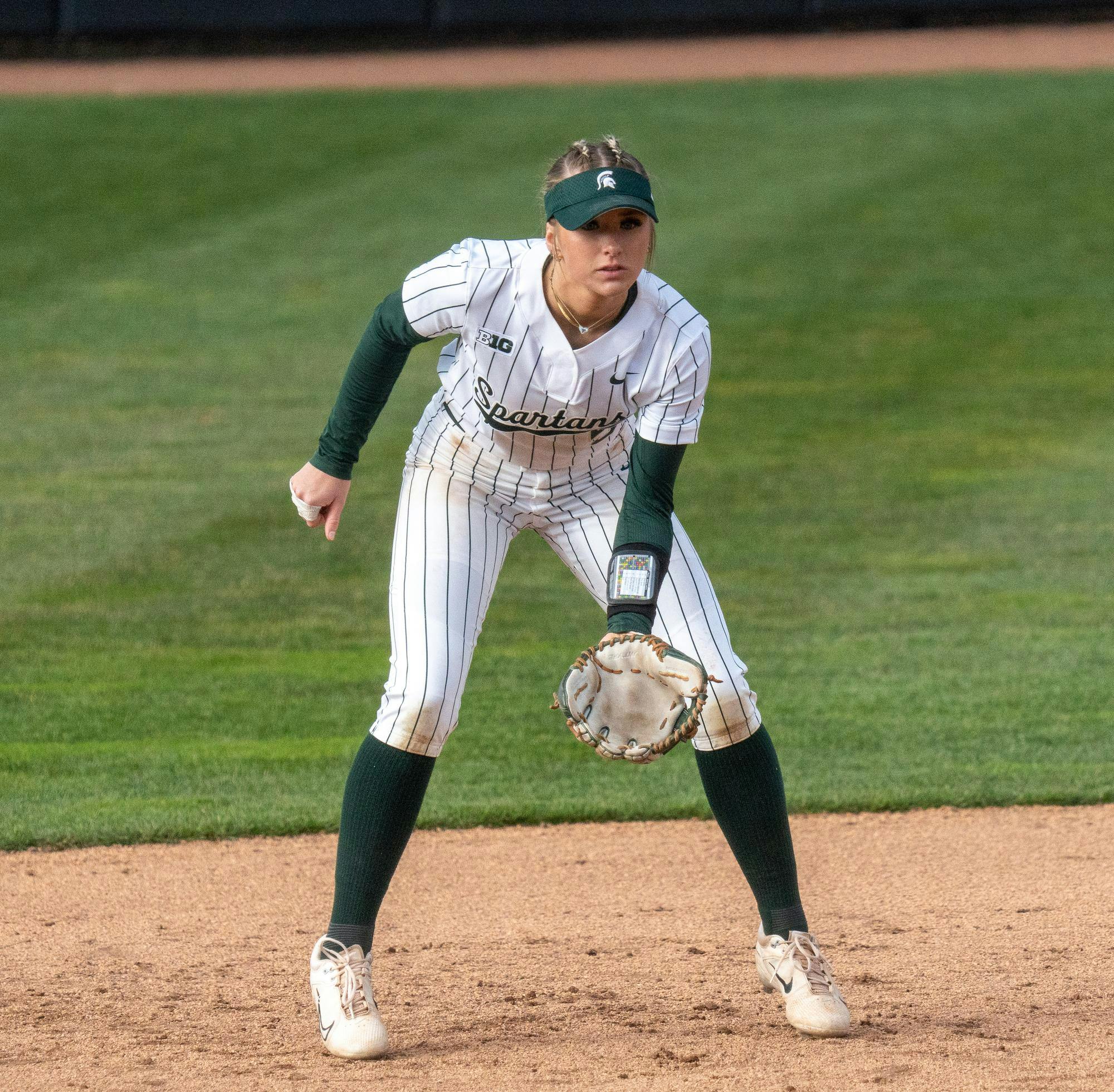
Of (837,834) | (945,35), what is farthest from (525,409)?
(945,35)

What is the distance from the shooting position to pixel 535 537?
8.81 m

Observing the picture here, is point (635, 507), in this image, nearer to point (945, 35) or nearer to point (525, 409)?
point (525, 409)

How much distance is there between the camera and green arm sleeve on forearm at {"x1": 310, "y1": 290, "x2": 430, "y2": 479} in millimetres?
3383

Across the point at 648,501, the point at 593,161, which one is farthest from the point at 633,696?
the point at 593,161

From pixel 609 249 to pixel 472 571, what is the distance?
0.77m

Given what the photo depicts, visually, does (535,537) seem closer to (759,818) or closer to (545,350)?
(759,818)

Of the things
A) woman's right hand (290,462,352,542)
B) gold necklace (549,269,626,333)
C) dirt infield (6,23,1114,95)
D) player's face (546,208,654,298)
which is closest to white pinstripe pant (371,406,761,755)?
woman's right hand (290,462,352,542)

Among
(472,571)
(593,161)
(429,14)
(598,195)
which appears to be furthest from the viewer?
(429,14)

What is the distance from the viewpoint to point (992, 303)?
13914 millimetres

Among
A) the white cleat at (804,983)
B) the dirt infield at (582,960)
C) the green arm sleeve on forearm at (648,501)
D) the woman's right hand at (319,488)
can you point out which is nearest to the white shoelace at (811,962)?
the white cleat at (804,983)

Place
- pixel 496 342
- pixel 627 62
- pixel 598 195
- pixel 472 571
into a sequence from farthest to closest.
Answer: pixel 627 62 → pixel 472 571 → pixel 496 342 → pixel 598 195

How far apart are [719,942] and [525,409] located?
1534mm

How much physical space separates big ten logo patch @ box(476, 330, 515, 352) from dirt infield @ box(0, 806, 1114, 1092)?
1473mm

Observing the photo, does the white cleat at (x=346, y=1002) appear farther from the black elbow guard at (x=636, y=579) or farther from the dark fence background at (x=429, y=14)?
the dark fence background at (x=429, y=14)
